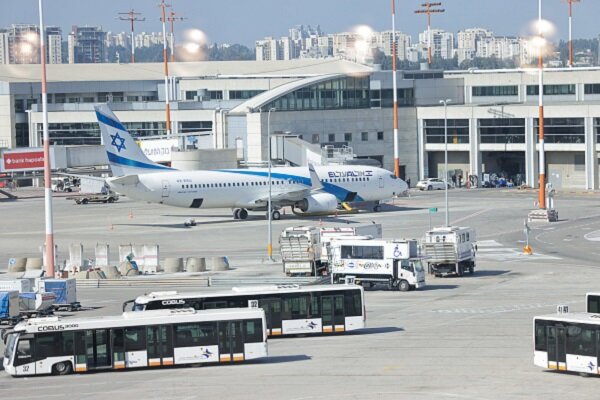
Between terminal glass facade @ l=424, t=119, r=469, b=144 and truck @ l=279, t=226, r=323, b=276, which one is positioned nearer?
truck @ l=279, t=226, r=323, b=276

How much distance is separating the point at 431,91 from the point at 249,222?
44.0m

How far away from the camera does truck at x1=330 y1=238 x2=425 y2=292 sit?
2608 inches

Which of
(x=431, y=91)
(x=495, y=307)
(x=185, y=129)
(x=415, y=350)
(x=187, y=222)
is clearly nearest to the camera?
(x=415, y=350)

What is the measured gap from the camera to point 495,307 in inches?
2347

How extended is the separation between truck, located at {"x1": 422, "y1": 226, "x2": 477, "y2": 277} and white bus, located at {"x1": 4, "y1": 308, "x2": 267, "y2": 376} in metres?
27.5

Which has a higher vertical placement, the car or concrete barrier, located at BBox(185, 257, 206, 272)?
the car

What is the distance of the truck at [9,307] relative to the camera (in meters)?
58.0

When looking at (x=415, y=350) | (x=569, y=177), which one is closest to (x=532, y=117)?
(x=569, y=177)

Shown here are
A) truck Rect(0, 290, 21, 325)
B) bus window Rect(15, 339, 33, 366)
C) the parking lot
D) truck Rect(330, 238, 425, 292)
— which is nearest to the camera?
the parking lot

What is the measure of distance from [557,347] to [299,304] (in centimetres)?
1262

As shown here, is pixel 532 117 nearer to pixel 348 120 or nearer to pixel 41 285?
pixel 348 120

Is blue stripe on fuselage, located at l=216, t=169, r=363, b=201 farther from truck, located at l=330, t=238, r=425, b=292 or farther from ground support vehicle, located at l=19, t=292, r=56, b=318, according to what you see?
ground support vehicle, located at l=19, t=292, r=56, b=318

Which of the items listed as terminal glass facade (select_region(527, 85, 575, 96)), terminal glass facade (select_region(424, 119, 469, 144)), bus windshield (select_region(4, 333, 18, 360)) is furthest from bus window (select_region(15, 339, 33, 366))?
terminal glass facade (select_region(527, 85, 575, 96))

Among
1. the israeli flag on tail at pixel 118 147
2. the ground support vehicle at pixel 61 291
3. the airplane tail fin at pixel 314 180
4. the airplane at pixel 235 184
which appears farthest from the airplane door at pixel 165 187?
the ground support vehicle at pixel 61 291
